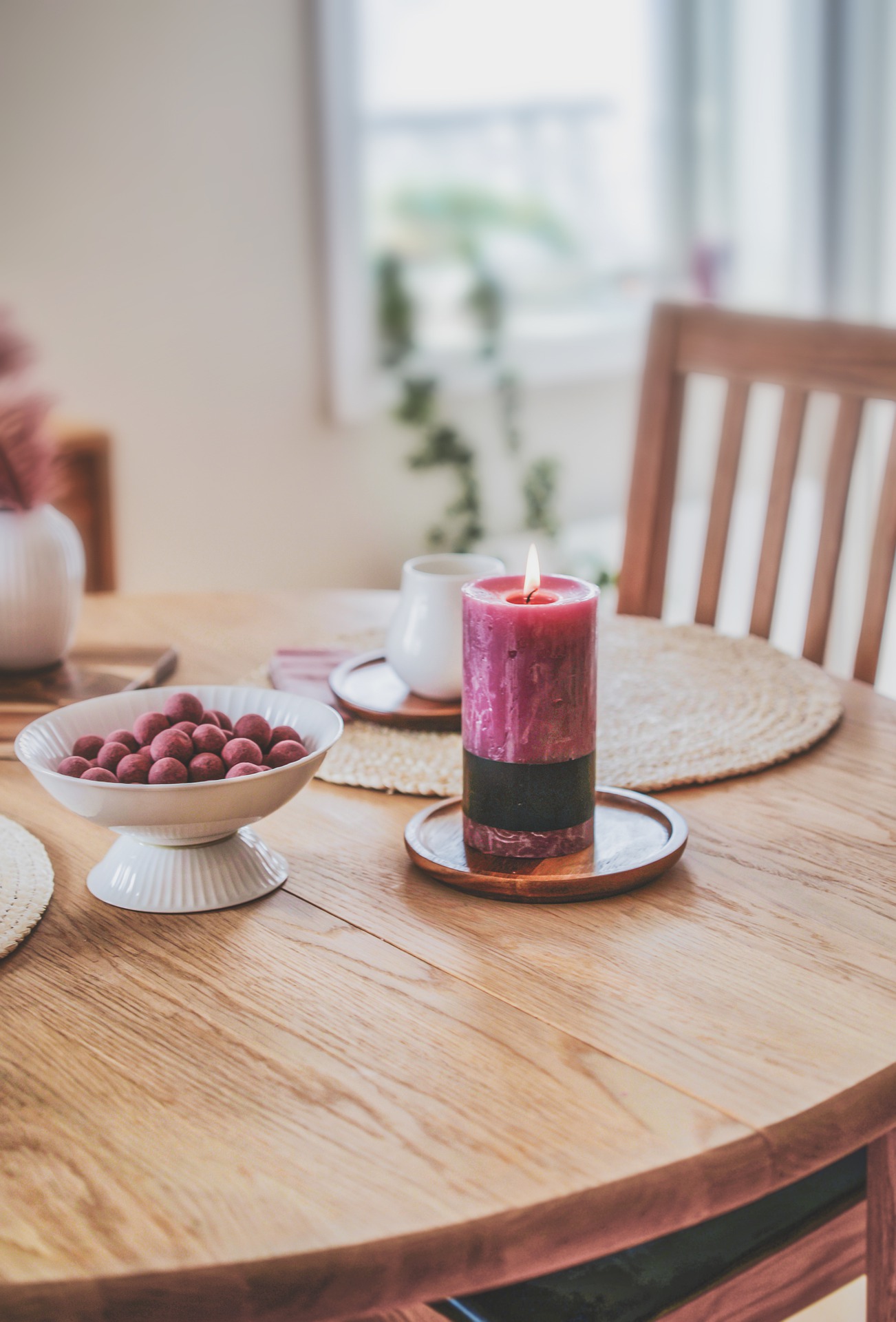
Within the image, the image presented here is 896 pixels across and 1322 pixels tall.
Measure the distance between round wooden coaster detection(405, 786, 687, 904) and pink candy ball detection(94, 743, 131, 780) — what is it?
18 cm

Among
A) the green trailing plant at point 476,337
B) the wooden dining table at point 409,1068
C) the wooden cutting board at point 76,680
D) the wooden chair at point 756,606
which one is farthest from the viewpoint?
the green trailing plant at point 476,337

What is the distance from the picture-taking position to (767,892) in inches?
30.1

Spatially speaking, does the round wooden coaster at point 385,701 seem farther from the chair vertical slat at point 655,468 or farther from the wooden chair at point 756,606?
the chair vertical slat at point 655,468

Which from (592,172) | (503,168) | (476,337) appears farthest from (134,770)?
(592,172)

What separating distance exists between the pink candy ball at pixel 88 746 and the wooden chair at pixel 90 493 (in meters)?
1.69

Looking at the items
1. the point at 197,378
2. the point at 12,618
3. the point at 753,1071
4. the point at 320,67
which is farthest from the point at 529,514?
the point at 753,1071

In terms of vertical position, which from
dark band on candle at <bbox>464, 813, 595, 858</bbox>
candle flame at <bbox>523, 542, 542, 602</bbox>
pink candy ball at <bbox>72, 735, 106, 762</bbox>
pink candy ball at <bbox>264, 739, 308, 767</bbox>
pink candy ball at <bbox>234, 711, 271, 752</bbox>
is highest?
candle flame at <bbox>523, 542, 542, 602</bbox>

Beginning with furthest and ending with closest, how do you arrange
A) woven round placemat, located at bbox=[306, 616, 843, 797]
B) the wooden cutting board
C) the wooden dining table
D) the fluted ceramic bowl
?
the wooden cutting board
woven round placemat, located at bbox=[306, 616, 843, 797]
the fluted ceramic bowl
the wooden dining table

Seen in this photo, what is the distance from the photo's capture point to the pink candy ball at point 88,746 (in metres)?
0.77

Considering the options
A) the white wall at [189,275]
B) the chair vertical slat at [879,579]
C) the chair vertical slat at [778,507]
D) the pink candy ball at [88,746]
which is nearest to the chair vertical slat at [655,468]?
the chair vertical slat at [778,507]

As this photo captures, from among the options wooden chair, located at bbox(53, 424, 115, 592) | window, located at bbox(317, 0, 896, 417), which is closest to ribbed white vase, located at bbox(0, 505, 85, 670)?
wooden chair, located at bbox(53, 424, 115, 592)

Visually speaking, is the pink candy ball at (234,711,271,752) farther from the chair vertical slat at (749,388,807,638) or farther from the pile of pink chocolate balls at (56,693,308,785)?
the chair vertical slat at (749,388,807,638)

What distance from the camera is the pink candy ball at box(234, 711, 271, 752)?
77cm

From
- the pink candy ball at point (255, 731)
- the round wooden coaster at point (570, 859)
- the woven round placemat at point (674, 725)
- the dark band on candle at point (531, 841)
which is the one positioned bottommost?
the woven round placemat at point (674, 725)
